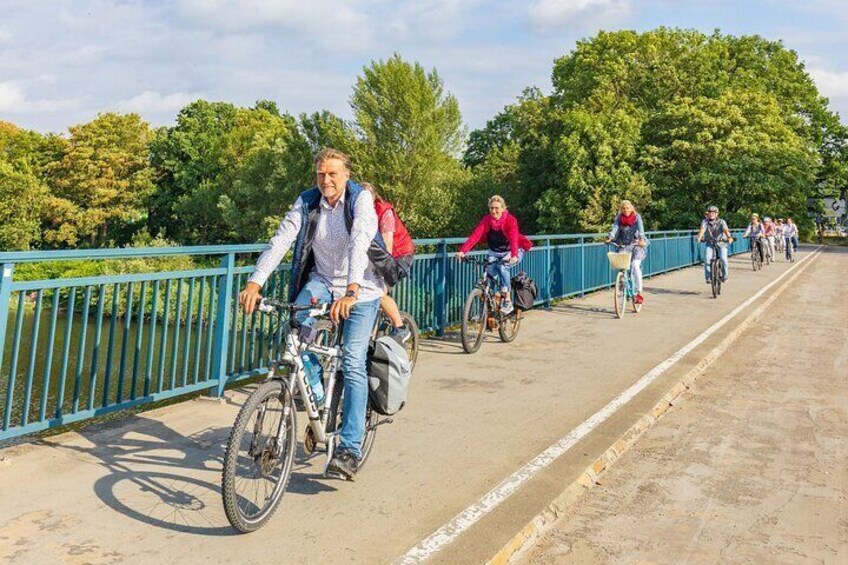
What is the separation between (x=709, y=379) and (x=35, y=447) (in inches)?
236

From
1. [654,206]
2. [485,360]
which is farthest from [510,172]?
[485,360]

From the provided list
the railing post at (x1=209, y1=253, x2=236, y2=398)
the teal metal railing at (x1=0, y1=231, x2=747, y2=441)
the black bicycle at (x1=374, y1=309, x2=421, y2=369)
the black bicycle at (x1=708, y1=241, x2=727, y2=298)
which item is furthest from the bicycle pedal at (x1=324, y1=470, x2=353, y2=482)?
the black bicycle at (x1=708, y1=241, x2=727, y2=298)

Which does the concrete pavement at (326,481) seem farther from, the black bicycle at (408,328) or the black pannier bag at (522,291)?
the black pannier bag at (522,291)

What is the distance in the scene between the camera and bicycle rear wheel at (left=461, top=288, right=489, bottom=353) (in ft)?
26.6

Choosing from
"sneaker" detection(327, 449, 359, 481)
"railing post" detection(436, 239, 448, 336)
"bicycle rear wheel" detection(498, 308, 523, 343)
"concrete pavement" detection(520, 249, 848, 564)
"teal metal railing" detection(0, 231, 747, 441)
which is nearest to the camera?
"concrete pavement" detection(520, 249, 848, 564)

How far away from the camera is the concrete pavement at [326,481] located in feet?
10.8

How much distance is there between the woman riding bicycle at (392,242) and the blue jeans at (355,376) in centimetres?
56

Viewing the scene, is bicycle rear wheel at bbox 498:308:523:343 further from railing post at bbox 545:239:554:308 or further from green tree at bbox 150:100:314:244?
green tree at bbox 150:100:314:244

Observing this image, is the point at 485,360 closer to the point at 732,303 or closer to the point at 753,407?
the point at 753,407

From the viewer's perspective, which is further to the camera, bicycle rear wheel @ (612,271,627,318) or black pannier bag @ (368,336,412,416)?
bicycle rear wheel @ (612,271,627,318)

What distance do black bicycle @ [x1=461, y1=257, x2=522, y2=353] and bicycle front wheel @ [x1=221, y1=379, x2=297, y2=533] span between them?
4.57m

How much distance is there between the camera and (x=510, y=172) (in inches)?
1918

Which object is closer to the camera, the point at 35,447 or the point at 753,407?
the point at 35,447

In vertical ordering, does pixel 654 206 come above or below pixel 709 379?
above
